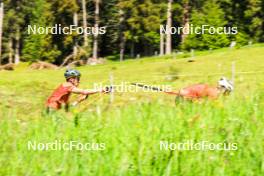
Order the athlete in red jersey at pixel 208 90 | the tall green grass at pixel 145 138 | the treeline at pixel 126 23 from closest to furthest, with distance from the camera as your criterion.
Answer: the tall green grass at pixel 145 138
the athlete in red jersey at pixel 208 90
the treeline at pixel 126 23

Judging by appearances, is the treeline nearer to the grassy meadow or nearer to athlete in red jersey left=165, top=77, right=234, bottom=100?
athlete in red jersey left=165, top=77, right=234, bottom=100

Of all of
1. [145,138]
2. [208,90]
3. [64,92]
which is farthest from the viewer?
[208,90]

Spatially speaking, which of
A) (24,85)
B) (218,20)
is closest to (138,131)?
(24,85)

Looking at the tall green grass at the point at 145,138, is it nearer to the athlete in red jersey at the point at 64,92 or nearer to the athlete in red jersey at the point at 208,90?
the athlete in red jersey at the point at 64,92

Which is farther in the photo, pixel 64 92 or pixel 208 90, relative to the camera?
pixel 208 90

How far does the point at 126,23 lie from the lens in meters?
74.2

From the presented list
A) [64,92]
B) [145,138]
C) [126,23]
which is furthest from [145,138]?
[126,23]

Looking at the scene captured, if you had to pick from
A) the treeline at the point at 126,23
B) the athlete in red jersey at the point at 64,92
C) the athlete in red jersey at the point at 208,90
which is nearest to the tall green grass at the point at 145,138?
the athlete in red jersey at the point at 64,92

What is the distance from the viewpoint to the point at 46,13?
69.6 meters

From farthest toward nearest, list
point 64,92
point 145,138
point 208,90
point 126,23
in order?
1. point 126,23
2. point 208,90
3. point 64,92
4. point 145,138

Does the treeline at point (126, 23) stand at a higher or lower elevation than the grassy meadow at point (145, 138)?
higher

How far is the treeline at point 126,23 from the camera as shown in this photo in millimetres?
66500

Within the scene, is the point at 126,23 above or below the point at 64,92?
above

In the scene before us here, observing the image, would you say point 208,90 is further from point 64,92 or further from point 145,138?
point 145,138
